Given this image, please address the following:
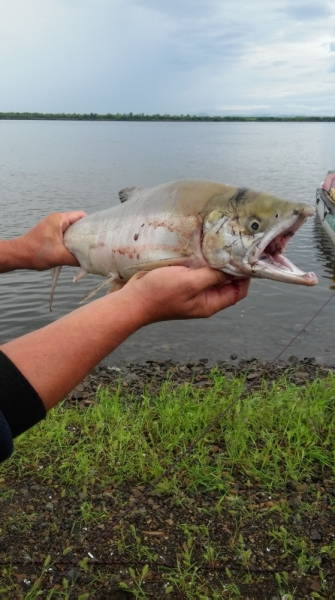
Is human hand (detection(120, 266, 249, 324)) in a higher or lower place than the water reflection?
higher

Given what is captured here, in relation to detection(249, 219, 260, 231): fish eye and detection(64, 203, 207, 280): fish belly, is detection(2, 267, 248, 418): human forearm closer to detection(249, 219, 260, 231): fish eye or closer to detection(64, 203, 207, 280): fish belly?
detection(64, 203, 207, 280): fish belly

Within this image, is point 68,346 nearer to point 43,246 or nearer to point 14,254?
point 43,246

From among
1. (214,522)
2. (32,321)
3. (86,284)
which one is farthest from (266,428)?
(86,284)

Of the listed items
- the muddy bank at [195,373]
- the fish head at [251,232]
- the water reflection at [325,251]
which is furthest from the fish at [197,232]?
the water reflection at [325,251]

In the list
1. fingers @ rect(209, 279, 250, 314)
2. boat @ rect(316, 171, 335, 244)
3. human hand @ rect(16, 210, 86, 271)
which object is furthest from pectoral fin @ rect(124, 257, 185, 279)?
boat @ rect(316, 171, 335, 244)

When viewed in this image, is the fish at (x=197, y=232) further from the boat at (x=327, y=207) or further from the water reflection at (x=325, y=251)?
the boat at (x=327, y=207)

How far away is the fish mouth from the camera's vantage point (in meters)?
2.66

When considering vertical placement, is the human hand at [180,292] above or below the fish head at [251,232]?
below

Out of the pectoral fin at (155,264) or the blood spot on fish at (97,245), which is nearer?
the pectoral fin at (155,264)

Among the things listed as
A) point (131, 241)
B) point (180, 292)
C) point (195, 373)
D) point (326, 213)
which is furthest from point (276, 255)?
point (326, 213)

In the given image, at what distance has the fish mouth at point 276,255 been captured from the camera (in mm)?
2660

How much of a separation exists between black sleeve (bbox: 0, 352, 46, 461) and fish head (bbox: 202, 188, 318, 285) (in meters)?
1.31

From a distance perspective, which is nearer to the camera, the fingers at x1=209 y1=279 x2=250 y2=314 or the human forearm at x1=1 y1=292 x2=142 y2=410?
the human forearm at x1=1 y1=292 x2=142 y2=410

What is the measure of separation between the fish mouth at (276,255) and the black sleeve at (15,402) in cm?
130
